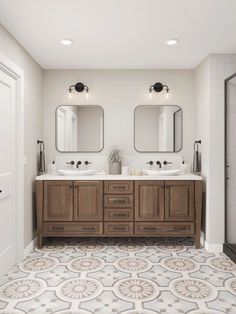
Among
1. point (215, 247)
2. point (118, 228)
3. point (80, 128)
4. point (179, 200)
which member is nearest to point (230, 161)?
point (179, 200)

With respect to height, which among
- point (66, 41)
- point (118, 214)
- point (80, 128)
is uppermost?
point (66, 41)

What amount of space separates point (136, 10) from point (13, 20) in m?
1.15

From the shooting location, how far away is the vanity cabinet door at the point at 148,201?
3568mm

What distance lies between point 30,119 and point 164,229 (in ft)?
7.21

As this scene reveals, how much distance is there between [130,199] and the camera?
3.57m

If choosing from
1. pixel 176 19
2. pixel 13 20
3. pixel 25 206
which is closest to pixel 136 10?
pixel 176 19

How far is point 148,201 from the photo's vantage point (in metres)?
3.57

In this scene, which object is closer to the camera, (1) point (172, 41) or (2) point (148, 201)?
(1) point (172, 41)

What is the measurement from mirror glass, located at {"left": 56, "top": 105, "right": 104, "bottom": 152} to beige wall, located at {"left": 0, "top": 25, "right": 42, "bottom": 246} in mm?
382

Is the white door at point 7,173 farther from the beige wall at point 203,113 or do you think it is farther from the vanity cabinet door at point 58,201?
the beige wall at point 203,113

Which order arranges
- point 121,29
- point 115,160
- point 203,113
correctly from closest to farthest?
point 121,29
point 203,113
point 115,160

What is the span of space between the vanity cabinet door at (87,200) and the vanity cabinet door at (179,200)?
0.85 m

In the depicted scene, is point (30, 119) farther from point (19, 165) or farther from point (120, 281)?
point (120, 281)

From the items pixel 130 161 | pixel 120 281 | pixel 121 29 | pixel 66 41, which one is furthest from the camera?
pixel 130 161
